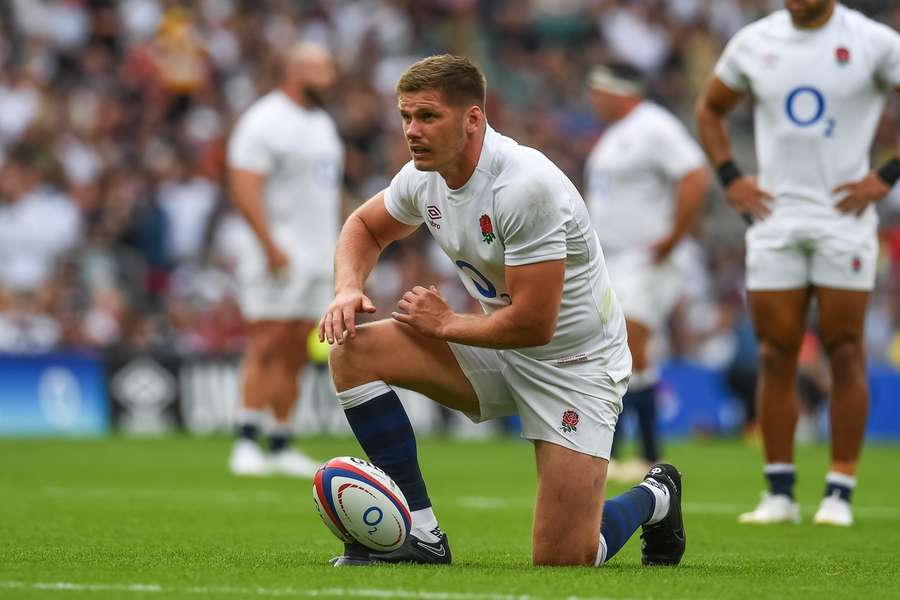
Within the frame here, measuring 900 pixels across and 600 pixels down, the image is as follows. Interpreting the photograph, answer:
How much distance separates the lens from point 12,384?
1521 cm

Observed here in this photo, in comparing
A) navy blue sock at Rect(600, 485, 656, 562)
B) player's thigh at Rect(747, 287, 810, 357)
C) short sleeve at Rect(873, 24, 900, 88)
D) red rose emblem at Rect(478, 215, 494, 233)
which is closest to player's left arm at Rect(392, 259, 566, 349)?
red rose emblem at Rect(478, 215, 494, 233)

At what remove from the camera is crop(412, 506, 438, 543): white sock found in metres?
5.48

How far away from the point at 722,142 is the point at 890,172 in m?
0.85

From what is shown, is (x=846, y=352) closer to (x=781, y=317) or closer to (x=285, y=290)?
(x=781, y=317)

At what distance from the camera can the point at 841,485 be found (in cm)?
752

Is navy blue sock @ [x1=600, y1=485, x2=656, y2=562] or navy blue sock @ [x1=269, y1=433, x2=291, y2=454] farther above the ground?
navy blue sock @ [x1=600, y1=485, x2=656, y2=562]

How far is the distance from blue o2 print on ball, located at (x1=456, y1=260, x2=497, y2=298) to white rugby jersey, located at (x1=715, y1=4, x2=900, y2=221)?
2.33 metres

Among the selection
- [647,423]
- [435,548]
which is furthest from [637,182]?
[435,548]

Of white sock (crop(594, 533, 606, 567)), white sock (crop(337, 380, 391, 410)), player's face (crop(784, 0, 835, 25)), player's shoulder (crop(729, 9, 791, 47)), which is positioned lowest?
white sock (crop(594, 533, 606, 567))

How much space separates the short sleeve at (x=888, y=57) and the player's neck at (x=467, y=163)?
2.78 meters

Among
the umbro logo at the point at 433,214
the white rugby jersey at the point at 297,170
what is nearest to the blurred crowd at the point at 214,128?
the white rugby jersey at the point at 297,170

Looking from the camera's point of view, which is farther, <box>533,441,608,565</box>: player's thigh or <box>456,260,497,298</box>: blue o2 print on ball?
<box>456,260,497,298</box>: blue o2 print on ball

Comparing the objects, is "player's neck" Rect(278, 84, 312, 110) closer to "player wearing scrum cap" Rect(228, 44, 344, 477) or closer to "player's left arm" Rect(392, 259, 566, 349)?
"player wearing scrum cap" Rect(228, 44, 344, 477)

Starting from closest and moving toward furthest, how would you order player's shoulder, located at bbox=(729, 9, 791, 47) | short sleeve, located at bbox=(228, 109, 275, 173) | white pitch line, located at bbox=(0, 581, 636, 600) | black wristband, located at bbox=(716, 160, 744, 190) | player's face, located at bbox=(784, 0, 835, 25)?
white pitch line, located at bbox=(0, 581, 636, 600), player's face, located at bbox=(784, 0, 835, 25), player's shoulder, located at bbox=(729, 9, 791, 47), black wristband, located at bbox=(716, 160, 744, 190), short sleeve, located at bbox=(228, 109, 275, 173)
